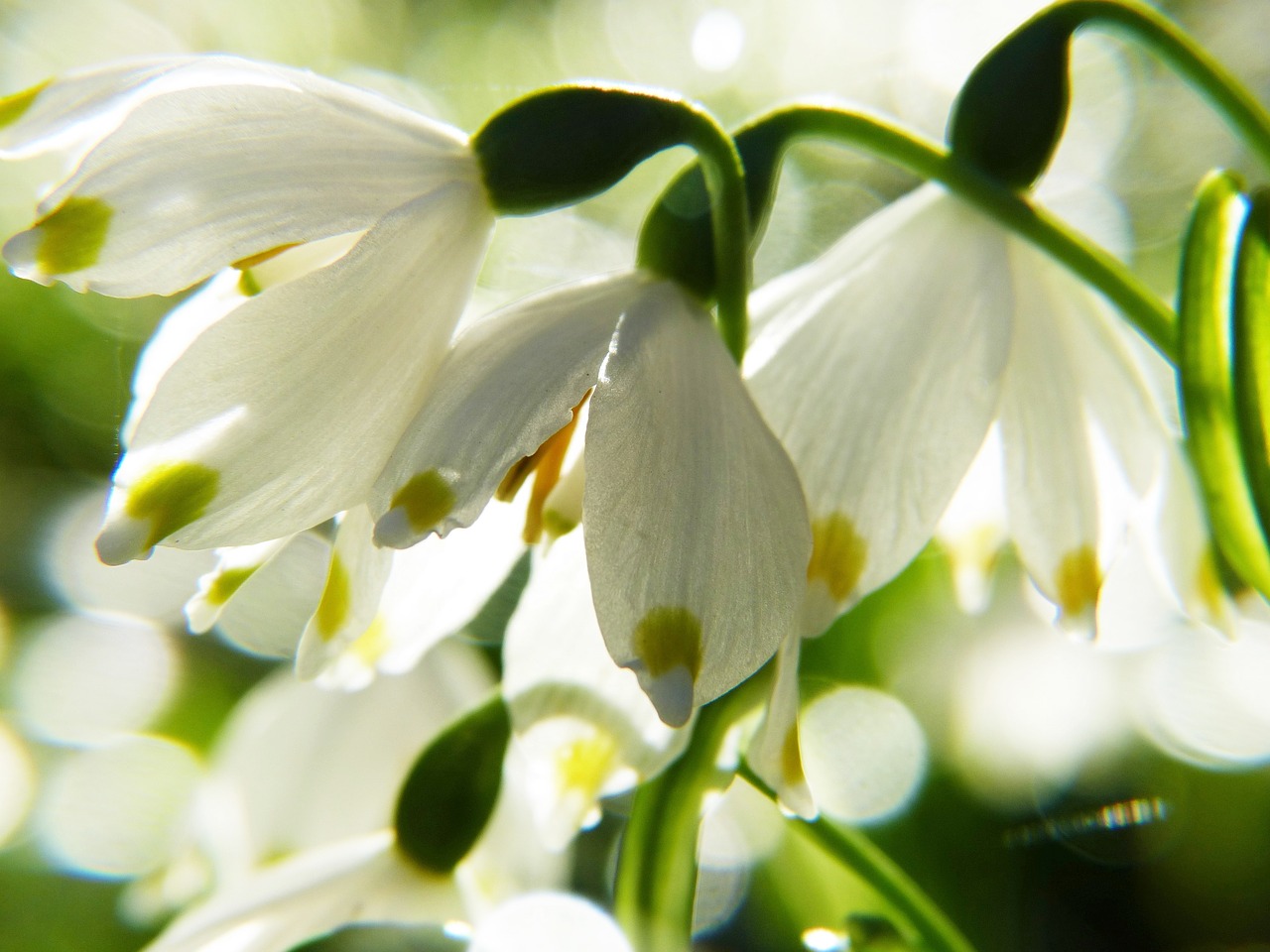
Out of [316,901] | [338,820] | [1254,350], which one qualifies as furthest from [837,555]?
[338,820]

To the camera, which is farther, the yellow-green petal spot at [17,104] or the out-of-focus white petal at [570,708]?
the out-of-focus white petal at [570,708]

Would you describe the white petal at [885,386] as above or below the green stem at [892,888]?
above

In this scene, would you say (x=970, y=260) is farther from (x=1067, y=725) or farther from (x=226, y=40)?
(x=226, y=40)

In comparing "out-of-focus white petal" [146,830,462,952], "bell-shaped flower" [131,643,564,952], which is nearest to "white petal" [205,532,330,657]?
"bell-shaped flower" [131,643,564,952]

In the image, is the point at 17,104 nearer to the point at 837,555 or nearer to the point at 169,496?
the point at 169,496

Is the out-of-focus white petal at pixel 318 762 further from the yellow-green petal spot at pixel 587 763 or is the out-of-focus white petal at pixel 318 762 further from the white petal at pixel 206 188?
the white petal at pixel 206 188

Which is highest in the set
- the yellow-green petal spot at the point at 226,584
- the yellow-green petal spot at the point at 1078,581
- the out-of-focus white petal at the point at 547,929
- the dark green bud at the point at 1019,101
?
the dark green bud at the point at 1019,101

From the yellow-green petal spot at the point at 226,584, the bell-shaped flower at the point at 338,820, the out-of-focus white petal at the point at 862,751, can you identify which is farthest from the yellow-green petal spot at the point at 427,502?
the out-of-focus white petal at the point at 862,751

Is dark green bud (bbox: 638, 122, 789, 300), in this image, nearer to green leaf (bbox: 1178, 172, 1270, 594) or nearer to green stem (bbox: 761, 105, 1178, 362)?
green stem (bbox: 761, 105, 1178, 362)
